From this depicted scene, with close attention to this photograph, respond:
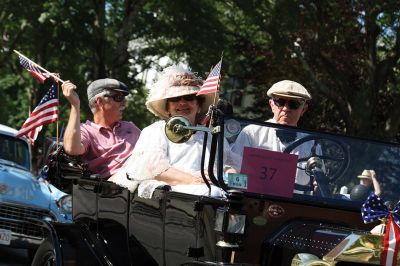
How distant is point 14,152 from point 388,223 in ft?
25.5

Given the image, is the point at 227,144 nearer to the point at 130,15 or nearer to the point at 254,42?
the point at 130,15

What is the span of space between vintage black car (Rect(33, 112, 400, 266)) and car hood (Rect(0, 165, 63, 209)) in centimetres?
483

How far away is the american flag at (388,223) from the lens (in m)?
3.80

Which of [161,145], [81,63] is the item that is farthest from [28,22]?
[161,145]

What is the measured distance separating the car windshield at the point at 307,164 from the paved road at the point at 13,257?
236 inches

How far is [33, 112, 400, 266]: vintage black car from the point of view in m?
4.33

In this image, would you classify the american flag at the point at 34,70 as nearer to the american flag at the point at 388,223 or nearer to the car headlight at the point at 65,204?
the car headlight at the point at 65,204

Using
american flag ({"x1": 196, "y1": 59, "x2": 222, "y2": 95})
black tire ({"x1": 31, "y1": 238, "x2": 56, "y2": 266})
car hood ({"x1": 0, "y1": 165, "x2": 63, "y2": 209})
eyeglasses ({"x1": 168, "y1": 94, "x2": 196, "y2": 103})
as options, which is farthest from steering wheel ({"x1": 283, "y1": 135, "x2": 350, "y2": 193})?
car hood ({"x1": 0, "y1": 165, "x2": 63, "y2": 209})

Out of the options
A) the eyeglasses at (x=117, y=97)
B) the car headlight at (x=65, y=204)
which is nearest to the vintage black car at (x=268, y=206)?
the eyeglasses at (x=117, y=97)

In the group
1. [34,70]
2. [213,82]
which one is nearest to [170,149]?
[213,82]

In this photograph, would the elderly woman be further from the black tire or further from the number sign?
the black tire

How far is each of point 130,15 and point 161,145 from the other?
13470mm

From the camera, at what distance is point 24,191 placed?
10.1 metres

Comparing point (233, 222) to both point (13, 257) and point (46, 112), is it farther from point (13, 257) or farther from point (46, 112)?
point (13, 257)
